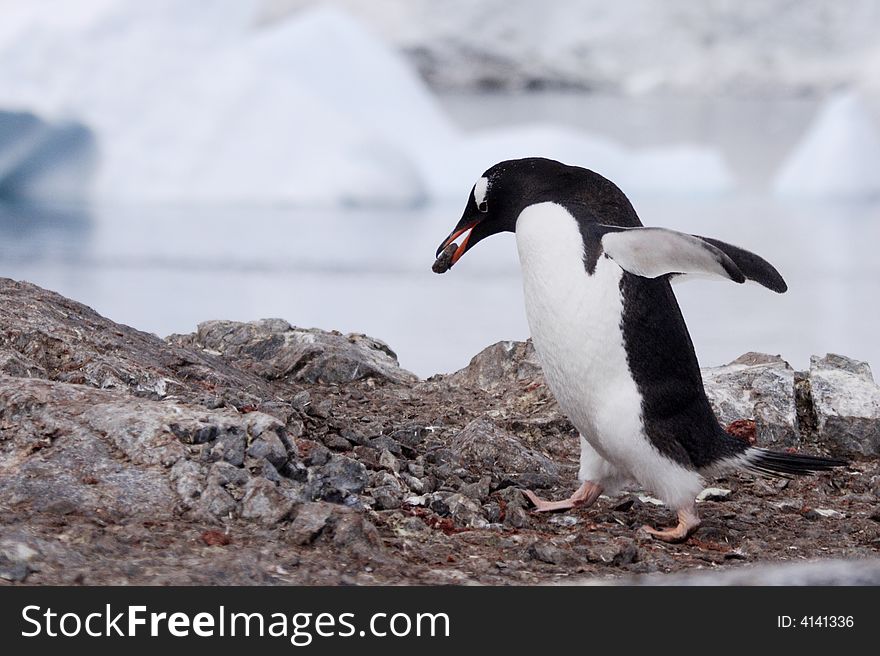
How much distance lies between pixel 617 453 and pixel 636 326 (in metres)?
0.25

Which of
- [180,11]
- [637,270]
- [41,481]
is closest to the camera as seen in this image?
[41,481]

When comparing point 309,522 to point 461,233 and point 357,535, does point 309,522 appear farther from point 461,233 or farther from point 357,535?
point 461,233

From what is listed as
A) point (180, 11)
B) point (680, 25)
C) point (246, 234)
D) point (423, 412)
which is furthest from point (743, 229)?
point (423, 412)

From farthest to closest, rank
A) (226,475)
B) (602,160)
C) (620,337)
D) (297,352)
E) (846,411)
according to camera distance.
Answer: (602,160) < (297,352) < (846,411) < (620,337) < (226,475)

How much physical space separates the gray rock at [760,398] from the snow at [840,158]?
8086mm

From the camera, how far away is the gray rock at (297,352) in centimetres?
322

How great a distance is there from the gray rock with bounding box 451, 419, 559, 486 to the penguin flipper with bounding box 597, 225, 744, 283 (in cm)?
58

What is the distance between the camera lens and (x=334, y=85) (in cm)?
1126

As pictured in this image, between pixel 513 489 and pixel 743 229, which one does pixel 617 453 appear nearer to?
pixel 513 489

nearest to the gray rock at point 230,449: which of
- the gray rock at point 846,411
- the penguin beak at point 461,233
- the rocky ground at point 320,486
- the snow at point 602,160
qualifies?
the rocky ground at point 320,486

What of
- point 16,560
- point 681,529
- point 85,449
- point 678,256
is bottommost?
point 16,560

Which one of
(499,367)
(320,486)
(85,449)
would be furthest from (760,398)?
(85,449)

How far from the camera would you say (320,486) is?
6.45 feet

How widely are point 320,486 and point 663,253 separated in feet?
2.52
